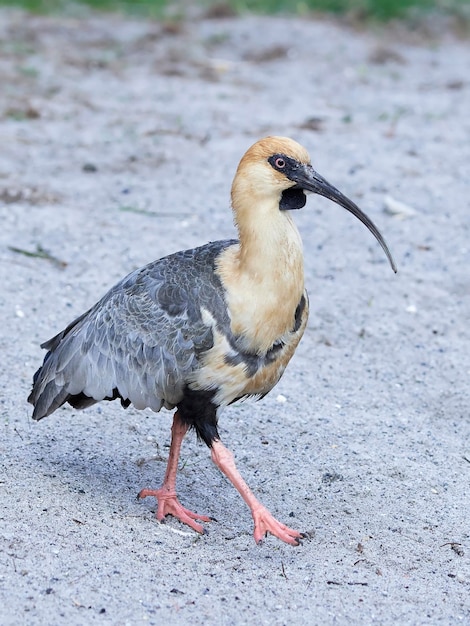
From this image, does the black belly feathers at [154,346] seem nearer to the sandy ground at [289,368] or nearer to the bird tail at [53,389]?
the bird tail at [53,389]

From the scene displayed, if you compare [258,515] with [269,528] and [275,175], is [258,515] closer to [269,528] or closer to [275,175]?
[269,528]

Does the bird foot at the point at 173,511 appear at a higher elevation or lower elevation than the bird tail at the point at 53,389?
lower

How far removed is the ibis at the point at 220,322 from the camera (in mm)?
4996

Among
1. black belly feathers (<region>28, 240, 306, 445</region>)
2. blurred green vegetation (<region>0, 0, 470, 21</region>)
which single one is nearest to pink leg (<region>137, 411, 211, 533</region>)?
black belly feathers (<region>28, 240, 306, 445</region>)

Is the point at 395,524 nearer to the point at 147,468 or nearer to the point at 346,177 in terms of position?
the point at 147,468

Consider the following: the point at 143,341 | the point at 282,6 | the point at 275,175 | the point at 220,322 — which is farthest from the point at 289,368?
the point at 282,6

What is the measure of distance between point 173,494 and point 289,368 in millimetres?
1748

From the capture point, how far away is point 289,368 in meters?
6.98

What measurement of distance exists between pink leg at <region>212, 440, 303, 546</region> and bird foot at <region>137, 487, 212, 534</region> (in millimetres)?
333

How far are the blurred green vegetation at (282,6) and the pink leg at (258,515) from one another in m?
12.3

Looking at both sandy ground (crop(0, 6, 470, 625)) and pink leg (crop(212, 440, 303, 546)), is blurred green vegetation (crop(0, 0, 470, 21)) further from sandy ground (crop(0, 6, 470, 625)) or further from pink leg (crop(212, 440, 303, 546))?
pink leg (crop(212, 440, 303, 546))

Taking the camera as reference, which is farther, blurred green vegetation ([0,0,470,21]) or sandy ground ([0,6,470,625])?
blurred green vegetation ([0,0,470,21])

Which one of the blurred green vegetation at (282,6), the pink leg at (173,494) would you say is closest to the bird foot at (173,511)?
the pink leg at (173,494)

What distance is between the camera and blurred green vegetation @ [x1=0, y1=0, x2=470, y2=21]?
16469mm
